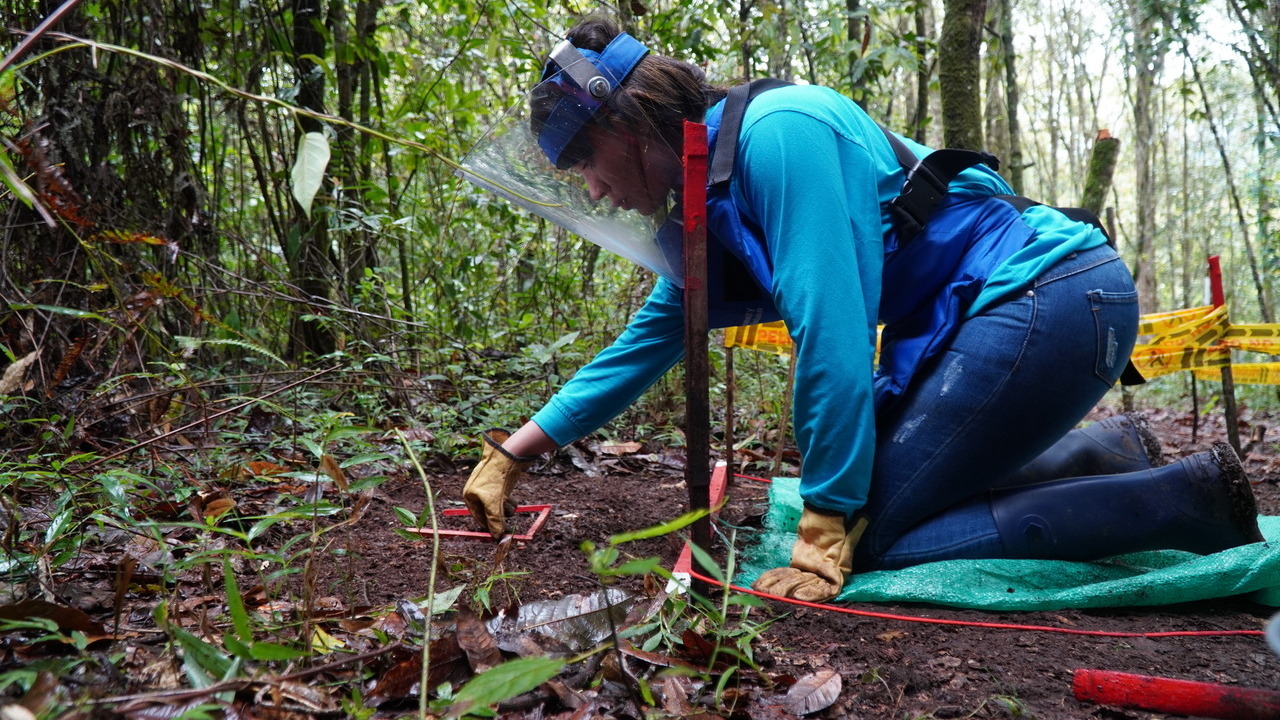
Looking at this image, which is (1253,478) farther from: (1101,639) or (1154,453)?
(1101,639)

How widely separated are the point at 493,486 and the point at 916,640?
3.49 feet

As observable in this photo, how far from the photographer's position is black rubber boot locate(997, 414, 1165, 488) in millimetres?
2184

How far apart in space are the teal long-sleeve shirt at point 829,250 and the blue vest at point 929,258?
0.13 feet

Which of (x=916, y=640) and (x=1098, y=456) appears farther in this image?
(x=1098, y=456)

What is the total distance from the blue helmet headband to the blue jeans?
3.18 ft

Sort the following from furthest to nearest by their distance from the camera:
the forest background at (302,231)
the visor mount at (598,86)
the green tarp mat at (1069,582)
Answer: the forest background at (302,231) < the visor mount at (598,86) < the green tarp mat at (1069,582)

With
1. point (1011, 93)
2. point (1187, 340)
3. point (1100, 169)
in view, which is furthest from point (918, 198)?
point (1011, 93)

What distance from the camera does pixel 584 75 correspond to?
69.3 inches

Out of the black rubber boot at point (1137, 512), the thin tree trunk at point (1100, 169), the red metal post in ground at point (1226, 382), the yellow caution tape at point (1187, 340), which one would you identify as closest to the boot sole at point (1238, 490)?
the black rubber boot at point (1137, 512)

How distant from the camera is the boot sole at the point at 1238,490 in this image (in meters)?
1.70

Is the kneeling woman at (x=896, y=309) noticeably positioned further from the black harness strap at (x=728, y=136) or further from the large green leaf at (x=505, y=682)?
the large green leaf at (x=505, y=682)

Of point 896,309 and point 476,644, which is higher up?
point 896,309

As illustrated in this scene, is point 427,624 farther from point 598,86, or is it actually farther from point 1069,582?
point 1069,582

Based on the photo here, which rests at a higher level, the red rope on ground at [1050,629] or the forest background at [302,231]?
the forest background at [302,231]
